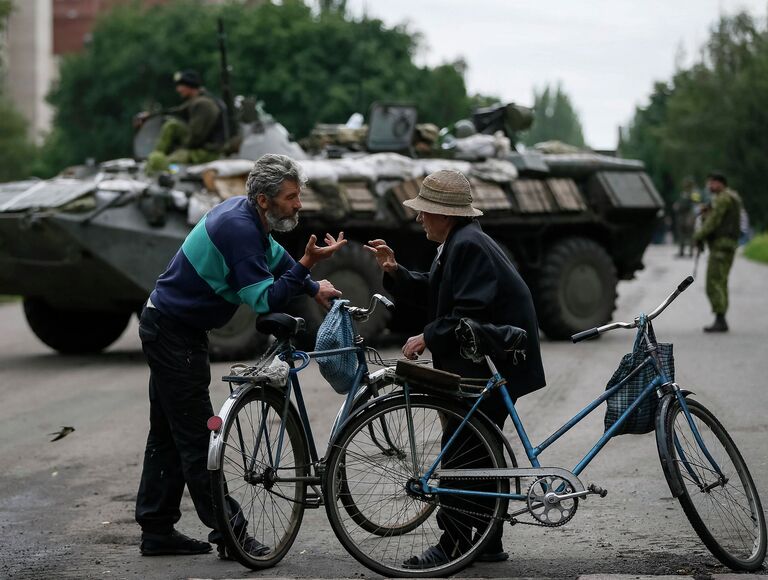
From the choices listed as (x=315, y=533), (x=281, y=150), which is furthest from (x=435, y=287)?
(x=281, y=150)

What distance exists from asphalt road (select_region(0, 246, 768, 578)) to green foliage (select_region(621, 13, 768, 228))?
34545 millimetres

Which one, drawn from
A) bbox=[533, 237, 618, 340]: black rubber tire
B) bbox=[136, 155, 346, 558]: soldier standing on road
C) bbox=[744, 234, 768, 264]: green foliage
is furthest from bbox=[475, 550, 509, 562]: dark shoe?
bbox=[744, 234, 768, 264]: green foliage

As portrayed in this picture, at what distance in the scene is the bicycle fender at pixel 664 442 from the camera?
5879 mm

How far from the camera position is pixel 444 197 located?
251 inches

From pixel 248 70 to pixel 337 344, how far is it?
155 ft

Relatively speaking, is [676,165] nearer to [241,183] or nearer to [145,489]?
[241,183]

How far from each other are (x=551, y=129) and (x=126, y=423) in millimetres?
137261

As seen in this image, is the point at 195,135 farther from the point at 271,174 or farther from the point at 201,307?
the point at 271,174

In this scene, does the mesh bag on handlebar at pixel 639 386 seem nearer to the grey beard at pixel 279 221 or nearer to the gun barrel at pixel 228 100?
the grey beard at pixel 279 221

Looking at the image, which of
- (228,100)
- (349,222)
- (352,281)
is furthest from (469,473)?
(228,100)

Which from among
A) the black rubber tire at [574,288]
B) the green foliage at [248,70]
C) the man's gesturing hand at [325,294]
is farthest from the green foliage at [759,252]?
the man's gesturing hand at [325,294]

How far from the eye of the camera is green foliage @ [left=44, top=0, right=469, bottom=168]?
52219mm

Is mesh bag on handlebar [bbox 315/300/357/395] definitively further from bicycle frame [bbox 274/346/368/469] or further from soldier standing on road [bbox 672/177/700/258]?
soldier standing on road [bbox 672/177/700/258]

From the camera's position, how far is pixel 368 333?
15.8 metres
